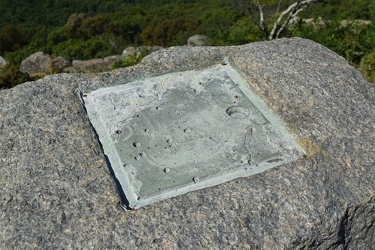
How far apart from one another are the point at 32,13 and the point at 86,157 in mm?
37462

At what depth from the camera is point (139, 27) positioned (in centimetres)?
2988

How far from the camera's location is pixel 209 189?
2799 mm

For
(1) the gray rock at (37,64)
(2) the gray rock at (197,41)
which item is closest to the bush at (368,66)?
(2) the gray rock at (197,41)

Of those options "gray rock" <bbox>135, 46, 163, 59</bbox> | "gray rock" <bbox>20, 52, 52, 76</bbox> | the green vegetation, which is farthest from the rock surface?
"gray rock" <bbox>20, 52, 52, 76</bbox>

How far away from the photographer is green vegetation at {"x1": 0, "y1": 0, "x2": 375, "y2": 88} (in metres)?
7.06

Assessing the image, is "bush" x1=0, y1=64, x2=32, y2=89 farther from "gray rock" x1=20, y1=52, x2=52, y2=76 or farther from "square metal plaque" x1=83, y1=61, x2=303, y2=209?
"gray rock" x1=20, y1=52, x2=52, y2=76

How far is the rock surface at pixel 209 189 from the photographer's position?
8.38 ft

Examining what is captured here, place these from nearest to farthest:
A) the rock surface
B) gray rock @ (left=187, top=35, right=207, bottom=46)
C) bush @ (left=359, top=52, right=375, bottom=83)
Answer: the rock surface < bush @ (left=359, top=52, right=375, bottom=83) < gray rock @ (left=187, top=35, right=207, bottom=46)

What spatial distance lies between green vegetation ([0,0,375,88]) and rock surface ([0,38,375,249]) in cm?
286

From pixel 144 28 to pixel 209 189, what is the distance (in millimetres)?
26742

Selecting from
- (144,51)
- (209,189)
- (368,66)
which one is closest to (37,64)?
(144,51)

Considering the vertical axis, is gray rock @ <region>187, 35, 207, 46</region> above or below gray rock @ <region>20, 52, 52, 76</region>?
above

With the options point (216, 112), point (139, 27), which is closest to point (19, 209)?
point (216, 112)

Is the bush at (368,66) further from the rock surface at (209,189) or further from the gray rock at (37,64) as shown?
the gray rock at (37,64)
